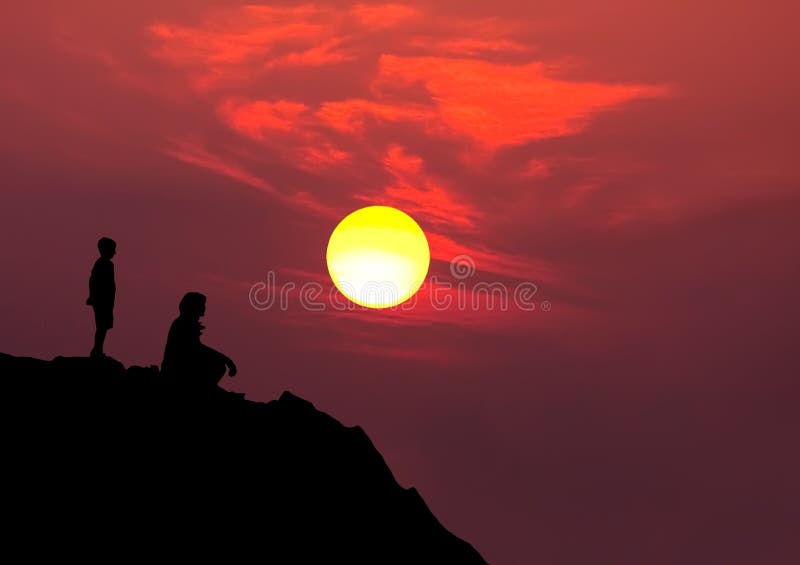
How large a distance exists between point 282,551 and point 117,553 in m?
3.81

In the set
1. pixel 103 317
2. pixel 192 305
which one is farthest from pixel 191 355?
pixel 103 317

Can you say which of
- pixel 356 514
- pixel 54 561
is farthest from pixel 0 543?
pixel 356 514

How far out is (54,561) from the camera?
22.9 metres

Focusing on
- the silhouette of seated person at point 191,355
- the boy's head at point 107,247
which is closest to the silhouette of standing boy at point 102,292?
the boy's head at point 107,247

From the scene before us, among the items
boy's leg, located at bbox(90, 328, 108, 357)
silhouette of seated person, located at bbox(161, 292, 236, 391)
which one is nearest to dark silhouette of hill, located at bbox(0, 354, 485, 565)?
silhouette of seated person, located at bbox(161, 292, 236, 391)

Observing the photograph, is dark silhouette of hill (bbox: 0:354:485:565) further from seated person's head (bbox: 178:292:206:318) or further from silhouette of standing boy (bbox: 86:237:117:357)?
seated person's head (bbox: 178:292:206:318)

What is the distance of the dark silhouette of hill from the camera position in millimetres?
24031

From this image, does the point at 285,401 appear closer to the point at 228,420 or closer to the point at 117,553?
the point at 228,420

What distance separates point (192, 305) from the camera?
27.3 m

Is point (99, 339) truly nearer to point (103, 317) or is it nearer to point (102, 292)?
point (103, 317)

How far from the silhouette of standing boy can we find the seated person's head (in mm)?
2808

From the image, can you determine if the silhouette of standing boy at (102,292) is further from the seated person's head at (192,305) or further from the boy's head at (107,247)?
the seated person's head at (192,305)

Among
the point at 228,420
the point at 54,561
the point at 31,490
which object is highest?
the point at 228,420

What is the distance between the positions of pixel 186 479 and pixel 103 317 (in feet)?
18.7
